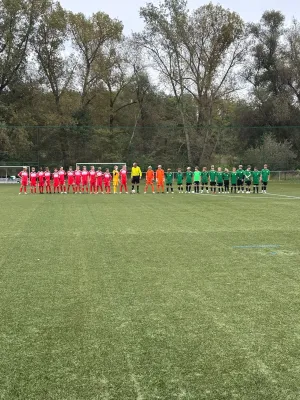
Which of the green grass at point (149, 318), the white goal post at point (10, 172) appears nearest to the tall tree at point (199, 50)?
the white goal post at point (10, 172)

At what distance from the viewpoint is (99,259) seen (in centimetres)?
700

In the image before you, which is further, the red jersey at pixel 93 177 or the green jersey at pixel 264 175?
the red jersey at pixel 93 177

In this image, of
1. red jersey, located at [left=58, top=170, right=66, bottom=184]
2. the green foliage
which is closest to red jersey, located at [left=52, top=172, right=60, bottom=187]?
red jersey, located at [left=58, top=170, right=66, bottom=184]

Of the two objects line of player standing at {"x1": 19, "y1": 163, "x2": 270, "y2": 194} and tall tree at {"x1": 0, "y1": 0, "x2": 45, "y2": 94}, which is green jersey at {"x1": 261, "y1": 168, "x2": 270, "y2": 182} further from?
tall tree at {"x1": 0, "y1": 0, "x2": 45, "y2": 94}

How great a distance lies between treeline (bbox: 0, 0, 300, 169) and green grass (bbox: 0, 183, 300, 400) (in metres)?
31.4

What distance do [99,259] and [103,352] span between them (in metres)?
3.55

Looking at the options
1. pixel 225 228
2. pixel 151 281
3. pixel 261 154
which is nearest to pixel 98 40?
pixel 261 154

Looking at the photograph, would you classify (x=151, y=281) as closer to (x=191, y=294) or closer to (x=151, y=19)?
(x=191, y=294)

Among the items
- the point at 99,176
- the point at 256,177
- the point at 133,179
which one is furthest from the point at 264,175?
the point at 99,176

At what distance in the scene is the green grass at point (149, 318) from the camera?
3.00 meters

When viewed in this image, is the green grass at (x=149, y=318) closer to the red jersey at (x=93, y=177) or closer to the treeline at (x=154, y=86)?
the red jersey at (x=93, y=177)

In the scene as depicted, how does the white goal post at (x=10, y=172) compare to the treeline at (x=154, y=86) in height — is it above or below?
below

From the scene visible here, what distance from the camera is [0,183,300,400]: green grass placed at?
300 cm

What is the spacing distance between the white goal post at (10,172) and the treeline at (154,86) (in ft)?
3.95
